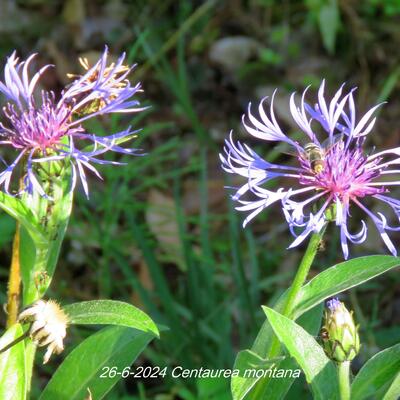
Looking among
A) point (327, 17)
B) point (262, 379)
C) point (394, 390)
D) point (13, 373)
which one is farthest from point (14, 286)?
point (327, 17)

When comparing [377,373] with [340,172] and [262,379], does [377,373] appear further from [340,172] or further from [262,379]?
[340,172]

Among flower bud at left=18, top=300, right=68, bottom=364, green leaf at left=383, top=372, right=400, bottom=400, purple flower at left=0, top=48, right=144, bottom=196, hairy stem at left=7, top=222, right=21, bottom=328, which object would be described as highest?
purple flower at left=0, top=48, right=144, bottom=196

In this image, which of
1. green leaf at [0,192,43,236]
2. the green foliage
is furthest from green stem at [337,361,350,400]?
the green foliage

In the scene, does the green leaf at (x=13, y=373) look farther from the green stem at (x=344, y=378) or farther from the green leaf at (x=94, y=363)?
the green stem at (x=344, y=378)

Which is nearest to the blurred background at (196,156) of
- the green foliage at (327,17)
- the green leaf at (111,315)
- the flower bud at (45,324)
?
the green foliage at (327,17)

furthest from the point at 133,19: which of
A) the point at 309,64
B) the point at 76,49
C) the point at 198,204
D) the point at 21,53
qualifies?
the point at 198,204

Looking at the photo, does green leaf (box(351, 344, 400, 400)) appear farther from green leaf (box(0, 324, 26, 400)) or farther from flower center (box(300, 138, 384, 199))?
green leaf (box(0, 324, 26, 400))

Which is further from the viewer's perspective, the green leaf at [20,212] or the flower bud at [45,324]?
the green leaf at [20,212]
